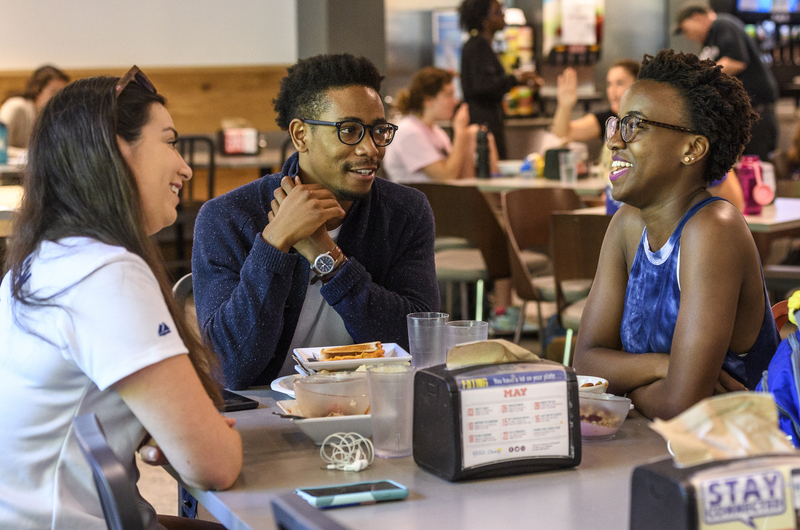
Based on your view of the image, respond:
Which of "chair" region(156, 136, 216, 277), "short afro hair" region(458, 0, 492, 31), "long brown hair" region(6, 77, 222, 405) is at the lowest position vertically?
"chair" region(156, 136, 216, 277)

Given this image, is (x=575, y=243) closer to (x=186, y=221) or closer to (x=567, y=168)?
(x=567, y=168)

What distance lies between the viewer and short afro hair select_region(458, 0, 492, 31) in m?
6.00

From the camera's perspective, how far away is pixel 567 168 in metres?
4.59

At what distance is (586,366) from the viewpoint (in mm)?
1620

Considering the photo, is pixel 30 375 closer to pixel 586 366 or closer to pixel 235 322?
pixel 235 322

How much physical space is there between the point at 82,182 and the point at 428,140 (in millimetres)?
3805

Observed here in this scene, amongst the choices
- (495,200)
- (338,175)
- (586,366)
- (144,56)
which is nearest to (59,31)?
(144,56)

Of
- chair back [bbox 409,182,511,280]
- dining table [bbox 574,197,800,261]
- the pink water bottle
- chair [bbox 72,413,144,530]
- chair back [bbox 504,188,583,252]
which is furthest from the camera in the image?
chair back [bbox 409,182,511,280]

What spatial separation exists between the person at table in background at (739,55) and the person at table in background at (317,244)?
4.73 metres

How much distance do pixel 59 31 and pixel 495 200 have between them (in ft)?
11.9

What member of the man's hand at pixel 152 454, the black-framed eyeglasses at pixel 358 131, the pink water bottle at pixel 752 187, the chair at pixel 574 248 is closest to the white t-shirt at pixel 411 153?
the chair at pixel 574 248

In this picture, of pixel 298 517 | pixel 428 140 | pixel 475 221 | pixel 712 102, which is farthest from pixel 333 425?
pixel 428 140

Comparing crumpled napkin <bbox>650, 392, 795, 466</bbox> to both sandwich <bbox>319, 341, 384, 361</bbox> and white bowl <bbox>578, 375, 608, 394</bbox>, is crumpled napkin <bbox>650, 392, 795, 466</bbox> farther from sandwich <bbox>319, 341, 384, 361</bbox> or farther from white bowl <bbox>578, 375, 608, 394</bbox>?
sandwich <bbox>319, 341, 384, 361</bbox>

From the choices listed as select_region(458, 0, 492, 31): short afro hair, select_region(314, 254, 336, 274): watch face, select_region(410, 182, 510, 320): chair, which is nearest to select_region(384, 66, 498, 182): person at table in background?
select_region(410, 182, 510, 320): chair
